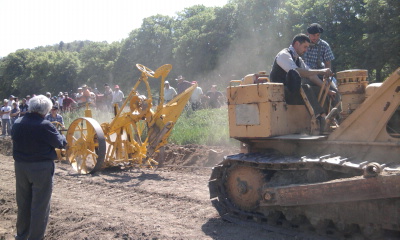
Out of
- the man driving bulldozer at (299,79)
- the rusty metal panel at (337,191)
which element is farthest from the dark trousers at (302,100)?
the rusty metal panel at (337,191)

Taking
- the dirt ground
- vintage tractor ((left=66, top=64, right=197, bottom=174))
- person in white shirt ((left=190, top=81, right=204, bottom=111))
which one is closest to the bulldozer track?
the dirt ground

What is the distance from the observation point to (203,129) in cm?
1365

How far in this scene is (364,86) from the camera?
5.16 m

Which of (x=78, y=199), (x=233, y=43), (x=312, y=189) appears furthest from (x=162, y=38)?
(x=312, y=189)

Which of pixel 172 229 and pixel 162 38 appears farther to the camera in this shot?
pixel 162 38

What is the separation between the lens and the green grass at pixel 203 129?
12625 mm

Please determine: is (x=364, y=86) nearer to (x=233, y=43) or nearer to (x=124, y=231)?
(x=124, y=231)

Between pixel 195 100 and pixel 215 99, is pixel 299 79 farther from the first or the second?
pixel 215 99

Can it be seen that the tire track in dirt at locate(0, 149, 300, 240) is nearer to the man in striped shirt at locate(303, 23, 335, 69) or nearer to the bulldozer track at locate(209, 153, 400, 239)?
the bulldozer track at locate(209, 153, 400, 239)

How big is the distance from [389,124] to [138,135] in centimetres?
649

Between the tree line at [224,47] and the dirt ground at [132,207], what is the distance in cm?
1070

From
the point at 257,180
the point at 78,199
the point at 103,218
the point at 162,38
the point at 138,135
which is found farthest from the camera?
the point at 162,38

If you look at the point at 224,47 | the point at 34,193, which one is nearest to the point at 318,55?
the point at 34,193

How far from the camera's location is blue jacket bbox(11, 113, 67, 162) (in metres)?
5.21
